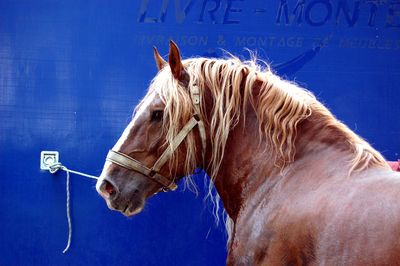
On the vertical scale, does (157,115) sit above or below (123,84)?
above

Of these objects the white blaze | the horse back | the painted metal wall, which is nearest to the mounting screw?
the painted metal wall

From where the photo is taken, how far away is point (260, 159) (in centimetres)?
137

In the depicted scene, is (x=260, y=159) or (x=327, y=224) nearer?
(x=327, y=224)

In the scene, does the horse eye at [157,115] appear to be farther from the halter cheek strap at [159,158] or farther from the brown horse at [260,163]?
the halter cheek strap at [159,158]

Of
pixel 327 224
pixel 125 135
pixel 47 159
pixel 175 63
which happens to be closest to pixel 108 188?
pixel 125 135

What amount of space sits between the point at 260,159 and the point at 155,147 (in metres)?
0.46

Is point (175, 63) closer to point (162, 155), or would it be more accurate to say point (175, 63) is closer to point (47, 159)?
point (162, 155)

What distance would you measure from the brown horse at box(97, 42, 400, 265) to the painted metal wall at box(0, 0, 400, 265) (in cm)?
105

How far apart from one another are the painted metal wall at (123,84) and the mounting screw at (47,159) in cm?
5

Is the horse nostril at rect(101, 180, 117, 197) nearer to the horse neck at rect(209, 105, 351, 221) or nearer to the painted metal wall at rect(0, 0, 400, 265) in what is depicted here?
the horse neck at rect(209, 105, 351, 221)

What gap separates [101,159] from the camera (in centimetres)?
247

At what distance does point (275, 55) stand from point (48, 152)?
6.29 feet

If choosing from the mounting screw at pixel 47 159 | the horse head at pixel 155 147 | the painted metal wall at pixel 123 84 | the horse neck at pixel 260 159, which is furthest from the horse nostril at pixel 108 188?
the mounting screw at pixel 47 159

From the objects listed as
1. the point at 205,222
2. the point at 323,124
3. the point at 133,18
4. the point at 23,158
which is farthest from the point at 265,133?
the point at 23,158
